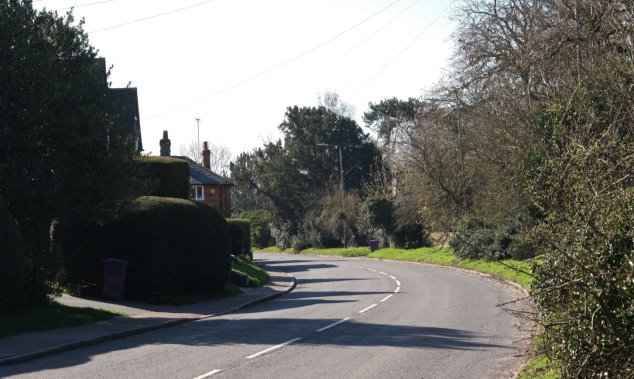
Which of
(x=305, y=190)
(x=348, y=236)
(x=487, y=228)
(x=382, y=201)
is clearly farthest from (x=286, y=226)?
(x=487, y=228)

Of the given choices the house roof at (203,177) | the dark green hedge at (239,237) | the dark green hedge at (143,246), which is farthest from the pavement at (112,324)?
the house roof at (203,177)

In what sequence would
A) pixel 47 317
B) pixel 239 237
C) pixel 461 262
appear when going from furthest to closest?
1. pixel 239 237
2. pixel 461 262
3. pixel 47 317

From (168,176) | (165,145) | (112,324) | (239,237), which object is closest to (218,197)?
(165,145)

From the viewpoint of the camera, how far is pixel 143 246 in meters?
24.1

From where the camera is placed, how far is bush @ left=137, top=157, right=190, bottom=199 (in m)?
28.3

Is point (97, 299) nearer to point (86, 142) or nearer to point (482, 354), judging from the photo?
point (86, 142)

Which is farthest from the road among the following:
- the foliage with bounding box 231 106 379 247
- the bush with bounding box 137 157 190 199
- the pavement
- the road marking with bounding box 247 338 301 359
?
the foliage with bounding box 231 106 379 247

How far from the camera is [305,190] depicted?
275 feet

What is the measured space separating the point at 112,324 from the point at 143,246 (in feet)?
16.9

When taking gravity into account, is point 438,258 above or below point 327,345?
above

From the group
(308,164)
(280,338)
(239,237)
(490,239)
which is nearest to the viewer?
(280,338)

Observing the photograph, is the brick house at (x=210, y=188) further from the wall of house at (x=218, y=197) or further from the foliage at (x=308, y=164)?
the foliage at (x=308, y=164)

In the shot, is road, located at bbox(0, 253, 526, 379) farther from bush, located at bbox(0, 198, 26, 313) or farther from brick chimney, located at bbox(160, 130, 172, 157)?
brick chimney, located at bbox(160, 130, 172, 157)

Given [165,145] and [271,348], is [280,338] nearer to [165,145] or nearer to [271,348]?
[271,348]
